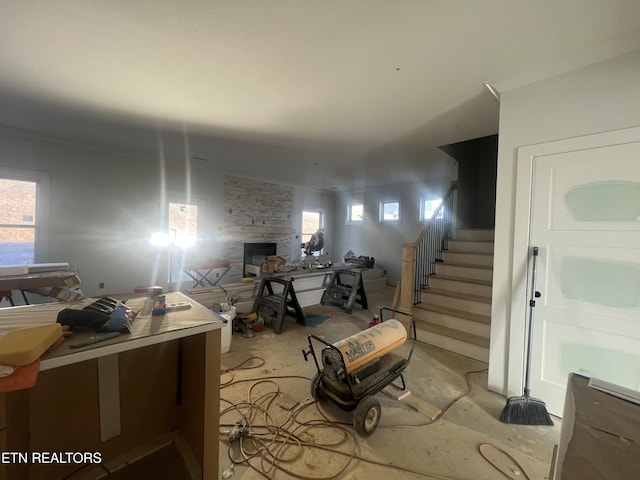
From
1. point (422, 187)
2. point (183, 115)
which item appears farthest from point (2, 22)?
point (422, 187)

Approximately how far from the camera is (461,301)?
130 inches

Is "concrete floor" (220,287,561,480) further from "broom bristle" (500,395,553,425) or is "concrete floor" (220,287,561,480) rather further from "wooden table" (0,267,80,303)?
"wooden table" (0,267,80,303)

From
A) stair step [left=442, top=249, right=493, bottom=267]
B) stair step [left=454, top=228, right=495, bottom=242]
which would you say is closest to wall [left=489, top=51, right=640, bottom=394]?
stair step [left=442, top=249, right=493, bottom=267]

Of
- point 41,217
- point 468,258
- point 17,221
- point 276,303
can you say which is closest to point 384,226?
point 468,258

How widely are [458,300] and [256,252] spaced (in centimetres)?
487

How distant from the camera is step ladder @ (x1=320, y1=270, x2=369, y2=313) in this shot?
436 centimetres

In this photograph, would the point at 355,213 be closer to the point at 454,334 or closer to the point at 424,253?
the point at 424,253

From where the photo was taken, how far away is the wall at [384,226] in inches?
259

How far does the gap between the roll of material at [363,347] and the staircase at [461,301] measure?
3.88 ft

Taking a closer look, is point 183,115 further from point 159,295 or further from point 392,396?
point 392,396

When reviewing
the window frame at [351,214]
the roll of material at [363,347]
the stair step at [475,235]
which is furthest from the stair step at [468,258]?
the window frame at [351,214]

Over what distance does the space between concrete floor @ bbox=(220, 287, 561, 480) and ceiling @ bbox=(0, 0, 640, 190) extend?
2685 millimetres

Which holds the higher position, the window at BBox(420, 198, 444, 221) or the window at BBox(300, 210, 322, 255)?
the window at BBox(420, 198, 444, 221)

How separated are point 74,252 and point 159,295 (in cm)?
410
